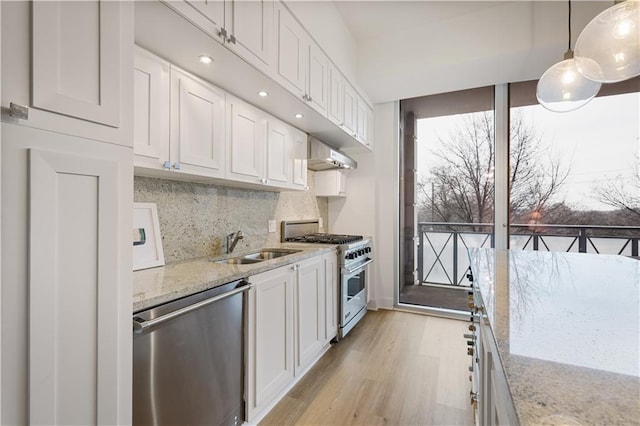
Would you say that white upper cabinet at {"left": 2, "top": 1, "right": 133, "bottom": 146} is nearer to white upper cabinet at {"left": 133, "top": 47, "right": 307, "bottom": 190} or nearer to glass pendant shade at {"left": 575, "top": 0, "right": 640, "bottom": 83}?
white upper cabinet at {"left": 133, "top": 47, "right": 307, "bottom": 190}

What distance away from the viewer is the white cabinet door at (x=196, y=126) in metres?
1.55

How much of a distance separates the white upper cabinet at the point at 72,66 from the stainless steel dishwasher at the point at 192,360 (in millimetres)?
678

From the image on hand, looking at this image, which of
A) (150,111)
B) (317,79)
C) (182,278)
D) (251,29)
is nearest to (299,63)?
(317,79)

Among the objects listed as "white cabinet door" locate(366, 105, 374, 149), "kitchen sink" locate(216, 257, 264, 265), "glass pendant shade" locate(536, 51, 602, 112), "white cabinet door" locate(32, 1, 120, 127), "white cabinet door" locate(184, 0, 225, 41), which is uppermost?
"white cabinet door" locate(366, 105, 374, 149)

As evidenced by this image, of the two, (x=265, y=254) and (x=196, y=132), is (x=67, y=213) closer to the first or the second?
(x=196, y=132)

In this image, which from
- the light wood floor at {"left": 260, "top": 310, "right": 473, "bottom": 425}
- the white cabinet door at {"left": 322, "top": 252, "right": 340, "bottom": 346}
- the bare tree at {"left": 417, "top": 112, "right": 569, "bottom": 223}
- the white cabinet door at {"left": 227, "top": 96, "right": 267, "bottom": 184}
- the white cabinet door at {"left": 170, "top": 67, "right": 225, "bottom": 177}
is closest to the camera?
the white cabinet door at {"left": 170, "top": 67, "right": 225, "bottom": 177}

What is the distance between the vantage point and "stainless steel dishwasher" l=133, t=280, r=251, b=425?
3.61ft

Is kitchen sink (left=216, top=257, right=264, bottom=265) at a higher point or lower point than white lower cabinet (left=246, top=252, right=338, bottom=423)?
higher

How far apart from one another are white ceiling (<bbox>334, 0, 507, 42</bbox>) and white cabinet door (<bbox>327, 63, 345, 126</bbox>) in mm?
611

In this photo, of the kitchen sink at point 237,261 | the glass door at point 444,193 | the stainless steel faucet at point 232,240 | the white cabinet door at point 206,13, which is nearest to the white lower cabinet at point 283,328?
the kitchen sink at point 237,261

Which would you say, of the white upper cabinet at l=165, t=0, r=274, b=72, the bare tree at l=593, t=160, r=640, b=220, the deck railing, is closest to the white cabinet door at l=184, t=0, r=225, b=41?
the white upper cabinet at l=165, t=0, r=274, b=72

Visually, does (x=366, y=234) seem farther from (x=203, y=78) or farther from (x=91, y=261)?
(x=91, y=261)

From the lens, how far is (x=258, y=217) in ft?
8.74

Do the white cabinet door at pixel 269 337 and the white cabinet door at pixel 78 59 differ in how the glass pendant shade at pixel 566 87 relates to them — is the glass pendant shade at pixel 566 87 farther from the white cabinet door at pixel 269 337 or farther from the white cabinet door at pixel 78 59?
the white cabinet door at pixel 78 59
